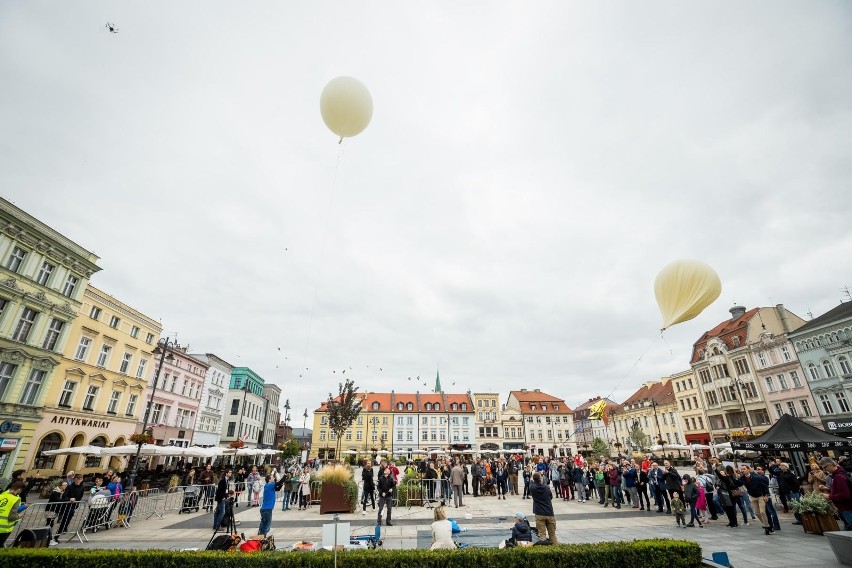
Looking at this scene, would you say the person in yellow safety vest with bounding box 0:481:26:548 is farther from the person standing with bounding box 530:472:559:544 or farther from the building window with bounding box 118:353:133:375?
the building window with bounding box 118:353:133:375

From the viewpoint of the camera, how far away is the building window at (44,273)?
24.8 meters

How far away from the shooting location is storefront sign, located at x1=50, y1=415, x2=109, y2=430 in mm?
26344

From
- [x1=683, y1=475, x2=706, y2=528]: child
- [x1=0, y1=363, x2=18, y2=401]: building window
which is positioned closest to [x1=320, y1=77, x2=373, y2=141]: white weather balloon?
[x1=683, y1=475, x2=706, y2=528]: child

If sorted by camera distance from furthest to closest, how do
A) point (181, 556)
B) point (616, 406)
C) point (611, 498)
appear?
point (616, 406) < point (611, 498) < point (181, 556)

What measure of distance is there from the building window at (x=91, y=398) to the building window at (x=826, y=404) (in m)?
62.6

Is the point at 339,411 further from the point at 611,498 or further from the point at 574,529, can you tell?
the point at 574,529

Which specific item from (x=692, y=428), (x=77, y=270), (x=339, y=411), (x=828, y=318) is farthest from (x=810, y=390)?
(x=77, y=270)

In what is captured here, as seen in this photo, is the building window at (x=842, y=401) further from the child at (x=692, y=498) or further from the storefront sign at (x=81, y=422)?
the storefront sign at (x=81, y=422)

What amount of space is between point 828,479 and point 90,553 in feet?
57.8

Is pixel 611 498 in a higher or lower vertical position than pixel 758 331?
lower

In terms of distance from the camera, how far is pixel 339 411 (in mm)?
31969

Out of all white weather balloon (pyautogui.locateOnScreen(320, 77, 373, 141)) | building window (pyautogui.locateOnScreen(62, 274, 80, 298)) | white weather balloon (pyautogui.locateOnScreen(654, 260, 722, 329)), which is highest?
building window (pyautogui.locateOnScreen(62, 274, 80, 298))

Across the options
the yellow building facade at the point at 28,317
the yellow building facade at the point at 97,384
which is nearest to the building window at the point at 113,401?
the yellow building facade at the point at 97,384

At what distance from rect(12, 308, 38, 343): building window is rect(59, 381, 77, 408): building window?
5066 millimetres
